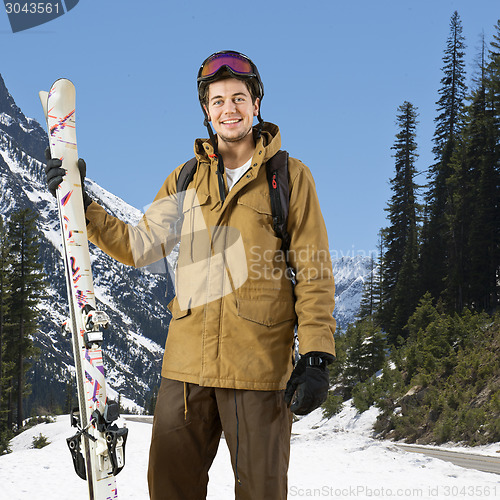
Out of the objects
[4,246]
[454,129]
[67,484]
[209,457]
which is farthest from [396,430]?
[454,129]

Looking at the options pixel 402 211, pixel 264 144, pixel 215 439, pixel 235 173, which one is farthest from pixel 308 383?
pixel 402 211

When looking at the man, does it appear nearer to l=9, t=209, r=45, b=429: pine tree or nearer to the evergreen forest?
the evergreen forest

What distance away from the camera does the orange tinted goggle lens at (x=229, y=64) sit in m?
3.18

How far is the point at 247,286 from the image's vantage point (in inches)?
111

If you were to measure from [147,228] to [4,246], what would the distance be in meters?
33.4

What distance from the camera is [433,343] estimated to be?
24.9 metres

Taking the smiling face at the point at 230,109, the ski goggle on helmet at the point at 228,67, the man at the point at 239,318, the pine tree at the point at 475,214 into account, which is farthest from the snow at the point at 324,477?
the pine tree at the point at 475,214

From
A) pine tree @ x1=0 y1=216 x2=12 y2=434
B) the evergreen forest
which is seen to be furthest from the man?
pine tree @ x1=0 y1=216 x2=12 y2=434

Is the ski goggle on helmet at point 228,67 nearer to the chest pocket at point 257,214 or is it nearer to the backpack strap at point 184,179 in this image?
the backpack strap at point 184,179

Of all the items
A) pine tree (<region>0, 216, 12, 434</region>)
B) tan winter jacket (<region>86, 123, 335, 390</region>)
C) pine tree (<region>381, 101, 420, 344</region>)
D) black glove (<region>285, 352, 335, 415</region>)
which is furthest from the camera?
pine tree (<region>381, 101, 420, 344</region>)

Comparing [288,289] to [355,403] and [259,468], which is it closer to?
[259,468]

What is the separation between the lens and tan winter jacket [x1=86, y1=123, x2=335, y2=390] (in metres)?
2.79

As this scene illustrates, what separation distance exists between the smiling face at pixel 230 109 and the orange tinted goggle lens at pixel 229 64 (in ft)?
0.21

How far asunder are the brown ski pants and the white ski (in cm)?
26
